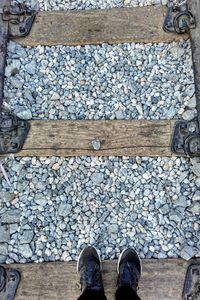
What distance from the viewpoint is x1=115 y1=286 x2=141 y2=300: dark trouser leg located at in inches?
108

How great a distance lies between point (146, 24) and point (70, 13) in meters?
0.65

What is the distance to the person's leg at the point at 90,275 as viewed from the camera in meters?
2.82

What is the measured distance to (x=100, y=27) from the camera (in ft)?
12.6

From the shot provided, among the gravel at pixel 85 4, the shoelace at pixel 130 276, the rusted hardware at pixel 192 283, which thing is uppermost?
the gravel at pixel 85 4

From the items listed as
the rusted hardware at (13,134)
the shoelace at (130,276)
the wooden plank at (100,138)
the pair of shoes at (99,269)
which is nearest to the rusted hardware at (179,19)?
the wooden plank at (100,138)

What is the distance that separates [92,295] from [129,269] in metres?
0.30

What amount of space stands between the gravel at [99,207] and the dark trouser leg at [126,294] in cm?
32

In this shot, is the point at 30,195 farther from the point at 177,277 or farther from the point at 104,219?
the point at 177,277

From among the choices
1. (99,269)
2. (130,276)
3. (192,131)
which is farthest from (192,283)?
(192,131)

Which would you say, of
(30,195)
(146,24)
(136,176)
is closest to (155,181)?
(136,176)

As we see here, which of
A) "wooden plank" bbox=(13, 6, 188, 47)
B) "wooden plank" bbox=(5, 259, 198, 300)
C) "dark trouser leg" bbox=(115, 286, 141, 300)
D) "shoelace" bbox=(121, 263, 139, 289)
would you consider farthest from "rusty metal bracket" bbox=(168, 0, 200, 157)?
"dark trouser leg" bbox=(115, 286, 141, 300)

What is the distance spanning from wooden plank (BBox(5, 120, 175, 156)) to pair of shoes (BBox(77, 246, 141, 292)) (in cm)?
75

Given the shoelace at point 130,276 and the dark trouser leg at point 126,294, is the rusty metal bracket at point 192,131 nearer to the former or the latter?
the shoelace at point 130,276

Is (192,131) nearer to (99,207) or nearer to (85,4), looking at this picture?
(99,207)
